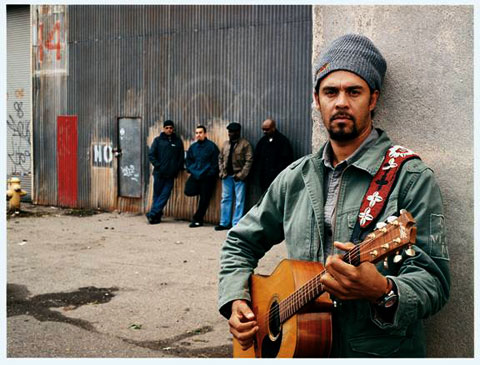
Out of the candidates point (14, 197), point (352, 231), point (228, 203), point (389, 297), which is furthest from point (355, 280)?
point (14, 197)

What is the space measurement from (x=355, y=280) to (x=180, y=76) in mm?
12340

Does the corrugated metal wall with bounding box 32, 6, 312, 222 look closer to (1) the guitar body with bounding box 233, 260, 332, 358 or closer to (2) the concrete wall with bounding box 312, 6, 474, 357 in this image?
(2) the concrete wall with bounding box 312, 6, 474, 357

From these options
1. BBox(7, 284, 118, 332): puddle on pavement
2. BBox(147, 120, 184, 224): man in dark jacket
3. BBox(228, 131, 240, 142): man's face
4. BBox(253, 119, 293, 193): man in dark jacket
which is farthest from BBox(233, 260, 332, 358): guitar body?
BBox(147, 120, 184, 224): man in dark jacket

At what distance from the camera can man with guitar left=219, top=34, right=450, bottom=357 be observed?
7.57 feet

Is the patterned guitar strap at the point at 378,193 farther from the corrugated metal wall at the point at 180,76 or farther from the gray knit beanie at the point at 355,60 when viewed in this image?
the corrugated metal wall at the point at 180,76

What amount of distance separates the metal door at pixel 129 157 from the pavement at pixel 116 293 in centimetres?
235

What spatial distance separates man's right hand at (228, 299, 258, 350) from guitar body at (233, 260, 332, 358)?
5cm

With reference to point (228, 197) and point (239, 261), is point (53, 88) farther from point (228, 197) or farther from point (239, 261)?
point (239, 261)

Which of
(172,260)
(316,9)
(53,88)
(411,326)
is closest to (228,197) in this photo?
(172,260)

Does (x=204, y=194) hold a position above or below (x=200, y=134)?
below

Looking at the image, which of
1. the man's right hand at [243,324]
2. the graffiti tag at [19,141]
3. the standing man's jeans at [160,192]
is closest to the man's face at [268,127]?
the standing man's jeans at [160,192]

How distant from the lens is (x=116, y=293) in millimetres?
7660

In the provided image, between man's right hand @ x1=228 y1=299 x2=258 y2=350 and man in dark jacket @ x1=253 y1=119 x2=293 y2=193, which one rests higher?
man in dark jacket @ x1=253 y1=119 x2=293 y2=193

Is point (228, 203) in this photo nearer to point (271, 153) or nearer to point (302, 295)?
point (271, 153)
